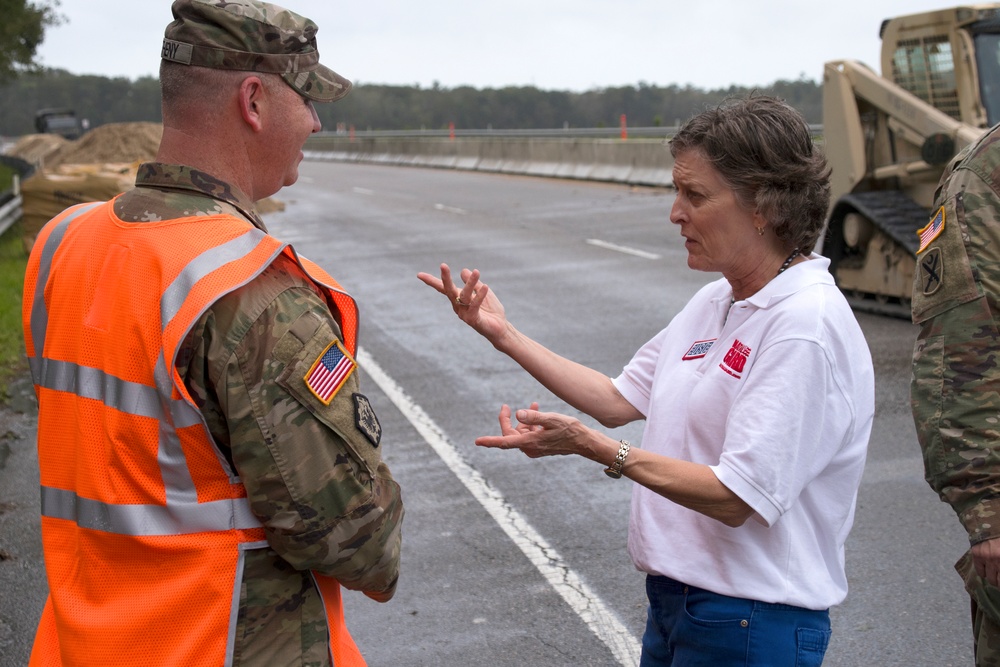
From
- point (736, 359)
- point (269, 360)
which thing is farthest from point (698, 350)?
point (269, 360)

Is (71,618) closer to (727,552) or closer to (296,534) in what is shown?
(296,534)

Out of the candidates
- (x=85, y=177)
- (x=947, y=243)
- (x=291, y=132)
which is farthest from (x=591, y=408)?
(x=85, y=177)

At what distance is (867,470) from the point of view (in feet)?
21.7

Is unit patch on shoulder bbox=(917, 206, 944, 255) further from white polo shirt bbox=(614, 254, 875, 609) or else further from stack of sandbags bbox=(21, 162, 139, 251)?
stack of sandbags bbox=(21, 162, 139, 251)

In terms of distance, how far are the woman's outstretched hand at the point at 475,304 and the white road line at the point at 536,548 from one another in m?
1.69

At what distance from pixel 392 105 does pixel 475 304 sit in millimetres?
84822

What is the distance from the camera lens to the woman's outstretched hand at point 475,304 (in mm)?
3219

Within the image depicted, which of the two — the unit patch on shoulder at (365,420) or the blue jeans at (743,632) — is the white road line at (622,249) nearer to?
the blue jeans at (743,632)

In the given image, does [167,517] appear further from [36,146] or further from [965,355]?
[36,146]

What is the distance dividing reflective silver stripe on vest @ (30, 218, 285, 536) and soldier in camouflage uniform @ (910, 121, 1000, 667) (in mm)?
1475

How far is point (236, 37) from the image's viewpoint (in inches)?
89.4

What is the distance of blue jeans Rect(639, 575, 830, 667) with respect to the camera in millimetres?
2684

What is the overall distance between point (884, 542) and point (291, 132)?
13.5ft

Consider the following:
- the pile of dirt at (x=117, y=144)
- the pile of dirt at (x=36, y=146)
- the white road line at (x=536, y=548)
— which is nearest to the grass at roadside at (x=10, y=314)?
the white road line at (x=536, y=548)
